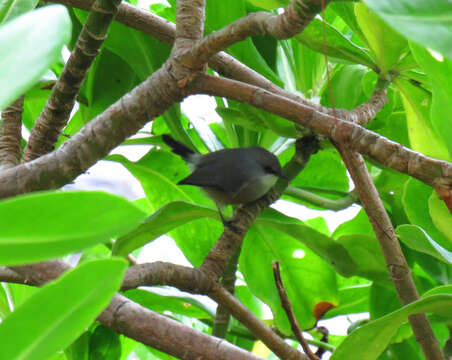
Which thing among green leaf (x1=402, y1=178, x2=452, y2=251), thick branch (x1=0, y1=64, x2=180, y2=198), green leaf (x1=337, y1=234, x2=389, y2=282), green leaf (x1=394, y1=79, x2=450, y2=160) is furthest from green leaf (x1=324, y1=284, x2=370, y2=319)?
thick branch (x1=0, y1=64, x2=180, y2=198)

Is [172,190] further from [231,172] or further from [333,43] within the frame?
[333,43]

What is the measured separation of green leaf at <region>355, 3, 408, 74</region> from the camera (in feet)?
2.45

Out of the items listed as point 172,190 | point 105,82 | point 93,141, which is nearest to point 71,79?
point 93,141

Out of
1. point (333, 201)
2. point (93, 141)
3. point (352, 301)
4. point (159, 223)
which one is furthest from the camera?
point (352, 301)

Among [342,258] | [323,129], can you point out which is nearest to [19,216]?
[323,129]

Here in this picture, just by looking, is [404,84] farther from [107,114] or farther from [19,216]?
[19,216]

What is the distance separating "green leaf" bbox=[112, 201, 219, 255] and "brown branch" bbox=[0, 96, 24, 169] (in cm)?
18

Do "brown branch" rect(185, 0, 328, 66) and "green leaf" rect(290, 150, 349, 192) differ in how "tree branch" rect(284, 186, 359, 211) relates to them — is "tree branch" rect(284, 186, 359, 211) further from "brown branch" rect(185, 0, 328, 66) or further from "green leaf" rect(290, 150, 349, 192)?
"brown branch" rect(185, 0, 328, 66)

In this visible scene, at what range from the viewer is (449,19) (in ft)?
1.08

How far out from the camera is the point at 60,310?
231 millimetres

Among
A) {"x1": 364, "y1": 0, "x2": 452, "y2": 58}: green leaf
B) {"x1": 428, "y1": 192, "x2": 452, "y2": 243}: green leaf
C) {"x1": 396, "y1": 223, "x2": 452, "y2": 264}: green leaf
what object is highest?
{"x1": 364, "y1": 0, "x2": 452, "y2": 58}: green leaf

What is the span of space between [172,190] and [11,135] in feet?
1.26

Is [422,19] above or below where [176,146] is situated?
above

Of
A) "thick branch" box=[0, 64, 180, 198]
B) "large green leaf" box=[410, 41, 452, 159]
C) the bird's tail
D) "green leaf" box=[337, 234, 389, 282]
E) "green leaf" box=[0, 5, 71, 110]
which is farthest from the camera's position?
the bird's tail
